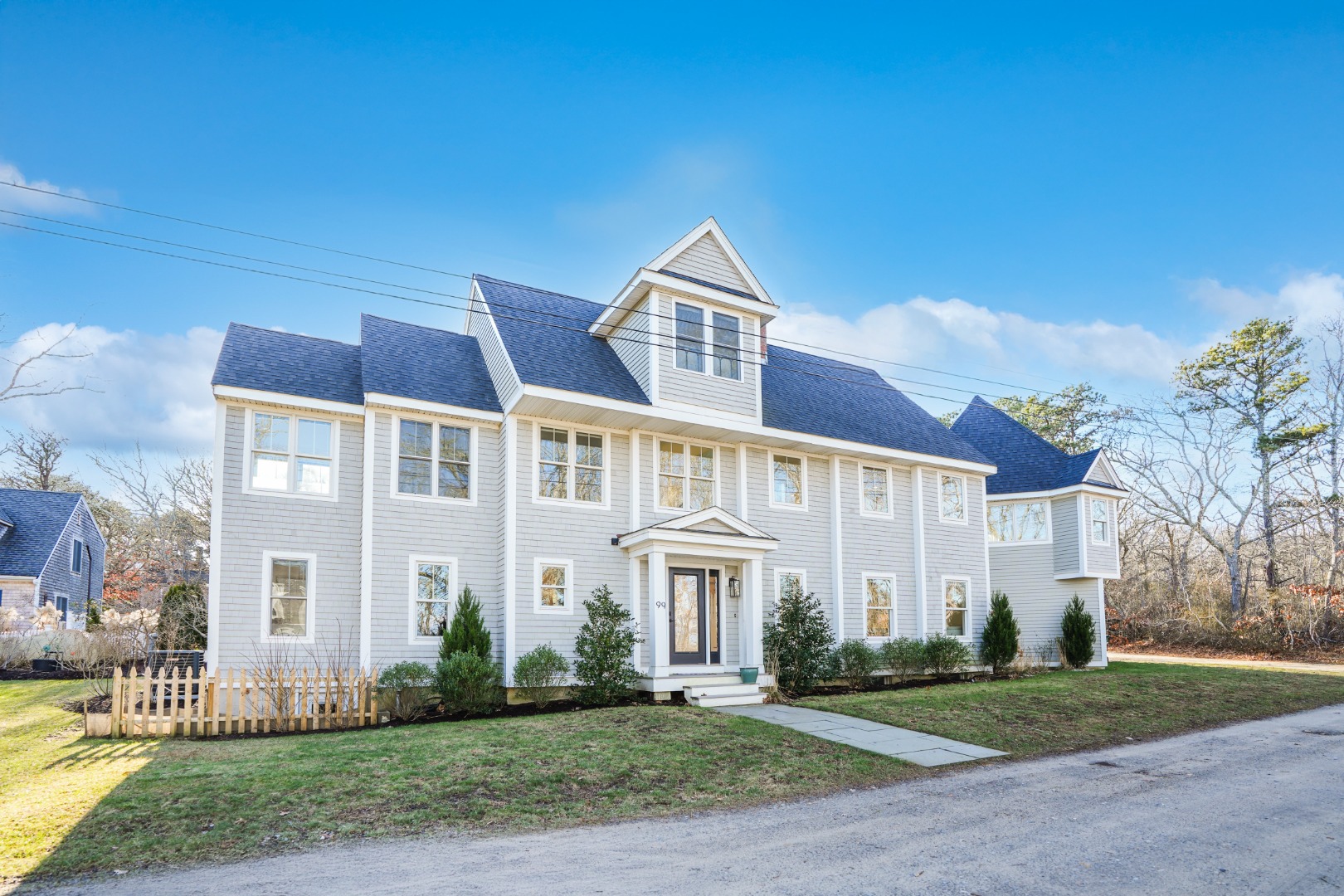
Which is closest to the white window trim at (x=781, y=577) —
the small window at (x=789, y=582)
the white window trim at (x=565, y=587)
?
the small window at (x=789, y=582)

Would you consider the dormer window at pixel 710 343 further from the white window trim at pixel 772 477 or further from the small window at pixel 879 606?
the small window at pixel 879 606

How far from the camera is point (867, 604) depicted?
18938mm

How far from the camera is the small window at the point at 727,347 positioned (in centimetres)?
1705

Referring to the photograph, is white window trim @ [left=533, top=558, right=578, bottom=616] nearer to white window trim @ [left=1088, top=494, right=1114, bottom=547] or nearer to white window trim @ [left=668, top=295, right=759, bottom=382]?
white window trim @ [left=668, top=295, right=759, bottom=382]

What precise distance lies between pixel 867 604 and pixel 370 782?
13.1m

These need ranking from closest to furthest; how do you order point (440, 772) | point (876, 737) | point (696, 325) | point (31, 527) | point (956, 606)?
1. point (440, 772)
2. point (876, 737)
3. point (696, 325)
4. point (956, 606)
5. point (31, 527)

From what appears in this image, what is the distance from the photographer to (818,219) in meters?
20.3

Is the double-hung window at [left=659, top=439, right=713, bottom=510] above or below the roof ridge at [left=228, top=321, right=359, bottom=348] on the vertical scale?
below

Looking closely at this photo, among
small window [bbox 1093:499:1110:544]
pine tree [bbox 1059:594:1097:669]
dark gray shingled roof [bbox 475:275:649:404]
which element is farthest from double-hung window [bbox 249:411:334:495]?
small window [bbox 1093:499:1110:544]

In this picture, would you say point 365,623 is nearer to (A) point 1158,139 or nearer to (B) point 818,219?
(B) point 818,219

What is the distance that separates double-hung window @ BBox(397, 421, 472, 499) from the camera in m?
14.8

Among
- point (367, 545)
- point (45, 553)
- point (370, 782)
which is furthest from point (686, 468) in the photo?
point (45, 553)

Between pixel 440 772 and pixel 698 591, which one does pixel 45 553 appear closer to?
pixel 698 591

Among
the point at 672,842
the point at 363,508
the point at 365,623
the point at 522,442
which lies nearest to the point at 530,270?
the point at 522,442
